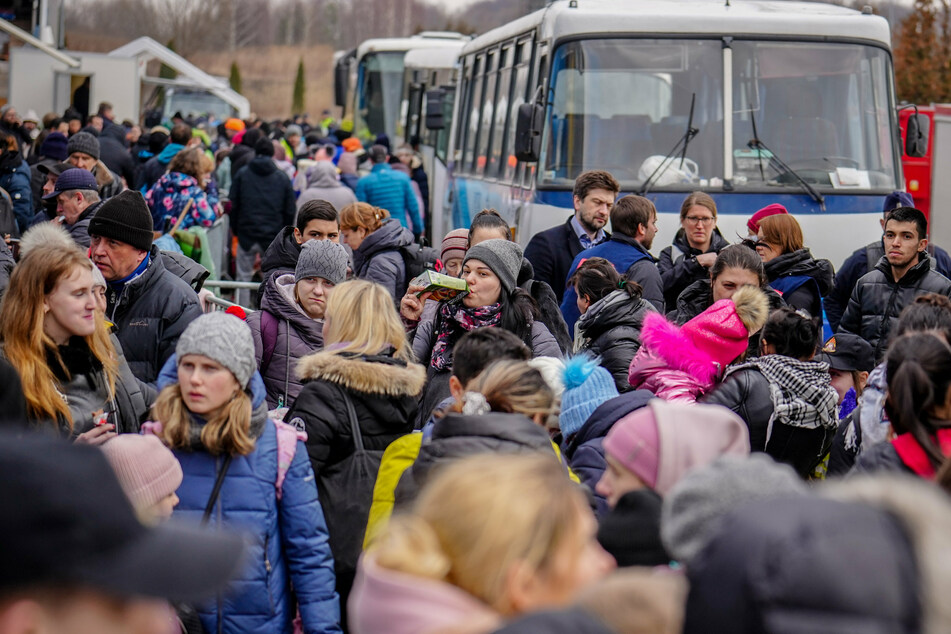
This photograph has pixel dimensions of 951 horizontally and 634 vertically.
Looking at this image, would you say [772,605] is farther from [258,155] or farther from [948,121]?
[948,121]

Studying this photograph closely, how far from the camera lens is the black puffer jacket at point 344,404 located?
4445mm

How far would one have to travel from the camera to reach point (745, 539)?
1883 millimetres

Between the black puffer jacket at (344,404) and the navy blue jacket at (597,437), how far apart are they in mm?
648

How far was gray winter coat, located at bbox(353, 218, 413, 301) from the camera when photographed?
8406mm

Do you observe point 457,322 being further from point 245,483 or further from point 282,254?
point 245,483

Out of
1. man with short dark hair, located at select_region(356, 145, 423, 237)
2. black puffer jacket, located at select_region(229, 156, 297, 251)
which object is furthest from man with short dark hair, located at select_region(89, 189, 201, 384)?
man with short dark hair, located at select_region(356, 145, 423, 237)

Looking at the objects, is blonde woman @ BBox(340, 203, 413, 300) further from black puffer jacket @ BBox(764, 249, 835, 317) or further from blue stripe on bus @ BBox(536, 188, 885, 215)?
black puffer jacket @ BBox(764, 249, 835, 317)

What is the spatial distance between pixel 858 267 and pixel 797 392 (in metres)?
3.56

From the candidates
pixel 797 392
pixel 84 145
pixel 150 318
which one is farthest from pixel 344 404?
pixel 84 145

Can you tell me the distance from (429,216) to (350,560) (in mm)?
15413

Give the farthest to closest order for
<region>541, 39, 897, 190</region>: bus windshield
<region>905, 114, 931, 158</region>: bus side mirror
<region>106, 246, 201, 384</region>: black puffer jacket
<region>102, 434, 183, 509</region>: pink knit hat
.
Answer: <region>905, 114, 931, 158</region>: bus side mirror → <region>541, 39, 897, 190</region>: bus windshield → <region>106, 246, 201, 384</region>: black puffer jacket → <region>102, 434, 183, 509</region>: pink knit hat

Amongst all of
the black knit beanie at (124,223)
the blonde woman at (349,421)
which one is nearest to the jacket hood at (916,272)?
the blonde woman at (349,421)

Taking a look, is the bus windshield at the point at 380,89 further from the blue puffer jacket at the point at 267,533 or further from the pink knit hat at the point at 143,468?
the pink knit hat at the point at 143,468

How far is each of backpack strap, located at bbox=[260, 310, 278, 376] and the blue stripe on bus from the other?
4.75 meters
